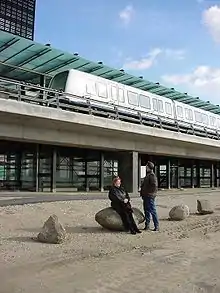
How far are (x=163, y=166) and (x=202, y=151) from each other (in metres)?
5.89

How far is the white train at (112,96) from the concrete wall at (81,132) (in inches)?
50.1

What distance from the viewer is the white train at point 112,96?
2653cm

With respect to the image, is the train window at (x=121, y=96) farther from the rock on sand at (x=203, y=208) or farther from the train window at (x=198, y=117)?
the rock on sand at (x=203, y=208)

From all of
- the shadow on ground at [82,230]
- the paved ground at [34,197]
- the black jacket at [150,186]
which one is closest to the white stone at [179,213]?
the black jacket at [150,186]

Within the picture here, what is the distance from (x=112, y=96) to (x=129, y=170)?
524cm

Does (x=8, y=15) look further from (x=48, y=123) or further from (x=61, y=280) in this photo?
(x=61, y=280)

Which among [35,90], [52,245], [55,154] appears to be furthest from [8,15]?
[52,245]

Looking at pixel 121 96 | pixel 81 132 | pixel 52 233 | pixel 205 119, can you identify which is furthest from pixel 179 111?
pixel 52 233

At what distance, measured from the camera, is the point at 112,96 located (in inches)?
1146

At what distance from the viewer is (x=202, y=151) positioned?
129ft

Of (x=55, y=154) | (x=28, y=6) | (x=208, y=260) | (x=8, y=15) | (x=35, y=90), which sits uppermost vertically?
(x=28, y=6)

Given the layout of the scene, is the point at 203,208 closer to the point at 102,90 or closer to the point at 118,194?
the point at 118,194

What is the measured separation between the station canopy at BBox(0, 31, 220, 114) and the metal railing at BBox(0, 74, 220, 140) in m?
7.75

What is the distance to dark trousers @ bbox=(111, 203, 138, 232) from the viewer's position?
11398mm
